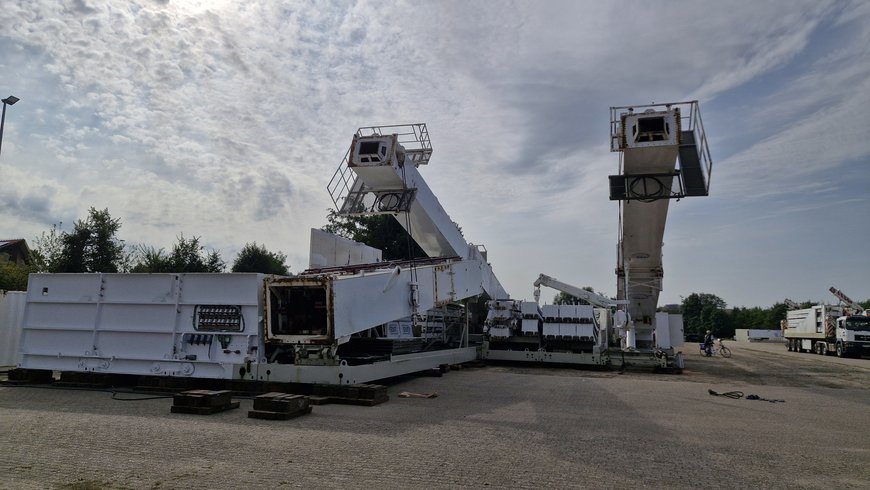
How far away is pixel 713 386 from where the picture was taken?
13781 mm

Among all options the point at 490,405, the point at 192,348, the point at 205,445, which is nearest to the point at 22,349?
the point at 192,348

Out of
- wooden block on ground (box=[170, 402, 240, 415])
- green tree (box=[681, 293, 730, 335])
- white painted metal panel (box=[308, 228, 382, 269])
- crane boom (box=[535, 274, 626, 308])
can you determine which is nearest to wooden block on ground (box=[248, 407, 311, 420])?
wooden block on ground (box=[170, 402, 240, 415])

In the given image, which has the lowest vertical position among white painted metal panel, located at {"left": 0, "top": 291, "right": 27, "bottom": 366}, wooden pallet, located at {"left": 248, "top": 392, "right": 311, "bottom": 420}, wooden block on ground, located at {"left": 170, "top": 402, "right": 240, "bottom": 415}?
wooden block on ground, located at {"left": 170, "top": 402, "right": 240, "bottom": 415}

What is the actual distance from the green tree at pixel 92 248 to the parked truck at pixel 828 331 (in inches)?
1618

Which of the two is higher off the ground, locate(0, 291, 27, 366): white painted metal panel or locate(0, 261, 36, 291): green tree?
locate(0, 261, 36, 291): green tree

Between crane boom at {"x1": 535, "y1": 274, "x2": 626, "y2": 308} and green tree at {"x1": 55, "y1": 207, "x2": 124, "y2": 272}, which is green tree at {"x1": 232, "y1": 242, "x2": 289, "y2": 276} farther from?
crane boom at {"x1": 535, "y1": 274, "x2": 626, "y2": 308}

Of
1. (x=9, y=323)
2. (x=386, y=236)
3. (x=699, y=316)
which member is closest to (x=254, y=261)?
(x=386, y=236)

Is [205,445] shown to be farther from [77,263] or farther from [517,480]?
[77,263]

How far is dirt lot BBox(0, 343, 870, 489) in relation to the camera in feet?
16.1

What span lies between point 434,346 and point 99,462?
11708 mm

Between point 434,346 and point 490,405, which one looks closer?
point 490,405

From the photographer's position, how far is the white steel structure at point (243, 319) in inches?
382

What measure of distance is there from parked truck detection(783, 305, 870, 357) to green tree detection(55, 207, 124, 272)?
41094mm

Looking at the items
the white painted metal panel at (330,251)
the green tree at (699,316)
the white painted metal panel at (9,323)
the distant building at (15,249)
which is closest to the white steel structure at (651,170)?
the white painted metal panel at (330,251)
